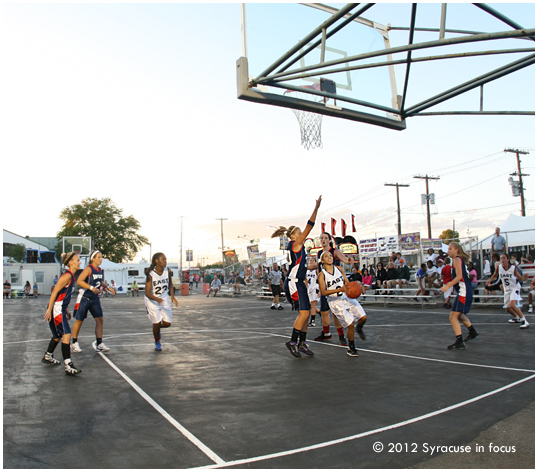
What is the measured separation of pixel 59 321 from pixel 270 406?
14.0 ft

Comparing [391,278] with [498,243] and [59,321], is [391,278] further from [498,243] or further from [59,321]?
[59,321]

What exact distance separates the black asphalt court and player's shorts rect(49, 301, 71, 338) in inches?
24.4

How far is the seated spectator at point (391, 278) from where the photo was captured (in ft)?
66.5

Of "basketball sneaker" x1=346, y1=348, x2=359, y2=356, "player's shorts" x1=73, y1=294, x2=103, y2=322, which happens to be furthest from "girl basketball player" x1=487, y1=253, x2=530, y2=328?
"player's shorts" x1=73, y1=294, x2=103, y2=322

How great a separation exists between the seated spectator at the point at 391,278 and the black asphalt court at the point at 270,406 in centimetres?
1071

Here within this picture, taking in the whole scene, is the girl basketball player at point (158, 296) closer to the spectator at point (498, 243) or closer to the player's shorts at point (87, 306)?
the player's shorts at point (87, 306)

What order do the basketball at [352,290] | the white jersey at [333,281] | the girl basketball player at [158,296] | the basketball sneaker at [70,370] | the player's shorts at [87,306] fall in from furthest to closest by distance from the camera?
1. the girl basketball player at [158,296]
2. the player's shorts at [87,306]
3. the white jersey at [333,281]
4. the basketball at [352,290]
5. the basketball sneaker at [70,370]

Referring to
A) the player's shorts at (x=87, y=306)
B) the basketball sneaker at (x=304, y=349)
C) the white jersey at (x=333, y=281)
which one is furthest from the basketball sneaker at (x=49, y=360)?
the white jersey at (x=333, y=281)

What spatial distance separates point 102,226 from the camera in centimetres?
6938

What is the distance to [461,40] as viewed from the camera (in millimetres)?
5785

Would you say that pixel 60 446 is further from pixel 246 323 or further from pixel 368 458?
pixel 246 323

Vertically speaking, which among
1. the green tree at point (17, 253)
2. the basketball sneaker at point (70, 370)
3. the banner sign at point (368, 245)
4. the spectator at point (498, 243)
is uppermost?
the green tree at point (17, 253)

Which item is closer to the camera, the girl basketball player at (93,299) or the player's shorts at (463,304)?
the player's shorts at (463,304)

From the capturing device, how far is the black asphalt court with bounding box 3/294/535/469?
373 cm
